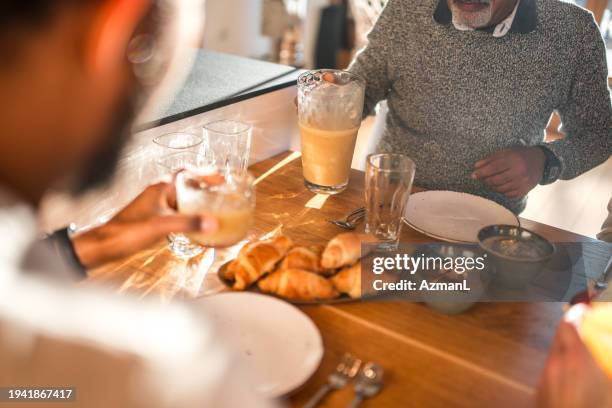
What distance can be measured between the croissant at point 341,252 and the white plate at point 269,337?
0.12 m

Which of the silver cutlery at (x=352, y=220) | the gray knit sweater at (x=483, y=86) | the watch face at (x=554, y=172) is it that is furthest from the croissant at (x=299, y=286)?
the watch face at (x=554, y=172)

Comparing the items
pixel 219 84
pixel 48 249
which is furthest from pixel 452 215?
pixel 48 249

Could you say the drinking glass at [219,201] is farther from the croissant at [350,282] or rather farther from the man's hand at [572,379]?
the man's hand at [572,379]

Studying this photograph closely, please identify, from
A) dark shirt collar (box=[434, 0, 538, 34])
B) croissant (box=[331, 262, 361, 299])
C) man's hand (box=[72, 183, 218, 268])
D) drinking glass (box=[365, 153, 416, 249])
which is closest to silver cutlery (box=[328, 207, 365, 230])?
drinking glass (box=[365, 153, 416, 249])

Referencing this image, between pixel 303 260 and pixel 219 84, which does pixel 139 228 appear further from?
pixel 219 84

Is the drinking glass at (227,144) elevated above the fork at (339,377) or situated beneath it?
elevated above

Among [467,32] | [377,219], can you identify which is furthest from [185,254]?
[467,32]

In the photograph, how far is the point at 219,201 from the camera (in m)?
0.87

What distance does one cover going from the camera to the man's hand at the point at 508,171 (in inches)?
58.4

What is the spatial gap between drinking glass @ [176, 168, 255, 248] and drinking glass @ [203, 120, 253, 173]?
0.35 metres

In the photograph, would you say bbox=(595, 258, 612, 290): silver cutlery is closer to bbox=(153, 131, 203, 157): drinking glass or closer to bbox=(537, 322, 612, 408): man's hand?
bbox=(537, 322, 612, 408): man's hand

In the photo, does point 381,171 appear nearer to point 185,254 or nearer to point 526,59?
point 185,254

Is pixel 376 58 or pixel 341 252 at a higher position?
pixel 376 58

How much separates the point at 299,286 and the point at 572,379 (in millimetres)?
426
